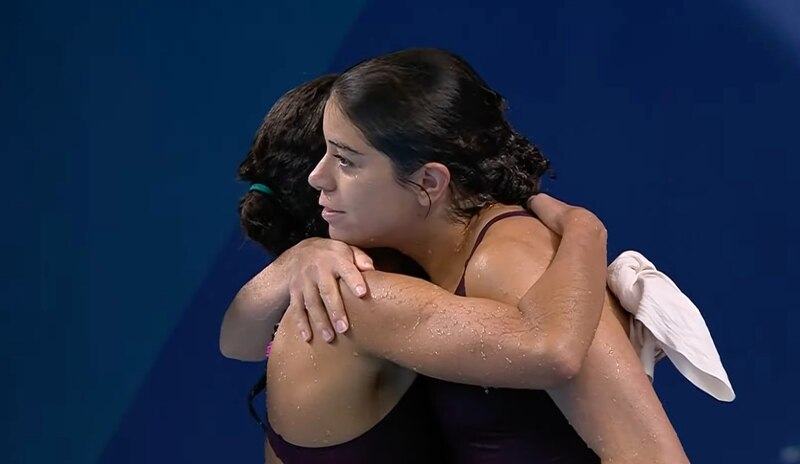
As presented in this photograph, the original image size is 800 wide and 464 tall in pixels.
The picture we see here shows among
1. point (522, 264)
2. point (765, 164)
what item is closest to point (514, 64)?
point (765, 164)

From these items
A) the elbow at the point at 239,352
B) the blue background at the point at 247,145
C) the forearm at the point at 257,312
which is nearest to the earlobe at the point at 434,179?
the forearm at the point at 257,312

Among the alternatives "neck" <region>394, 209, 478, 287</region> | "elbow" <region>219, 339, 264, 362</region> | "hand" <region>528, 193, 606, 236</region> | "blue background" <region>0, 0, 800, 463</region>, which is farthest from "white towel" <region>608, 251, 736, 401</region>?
"blue background" <region>0, 0, 800, 463</region>

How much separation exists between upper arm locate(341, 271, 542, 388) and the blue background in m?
1.12

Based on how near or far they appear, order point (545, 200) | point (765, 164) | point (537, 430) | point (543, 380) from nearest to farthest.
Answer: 1. point (543, 380)
2. point (537, 430)
3. point (545, 200)
4. point (765, 164)

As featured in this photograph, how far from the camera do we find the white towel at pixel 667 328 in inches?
52.4

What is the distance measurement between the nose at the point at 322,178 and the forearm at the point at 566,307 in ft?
0.92

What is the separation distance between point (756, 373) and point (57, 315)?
1.44 metres

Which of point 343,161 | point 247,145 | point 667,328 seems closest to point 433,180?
point 343,161

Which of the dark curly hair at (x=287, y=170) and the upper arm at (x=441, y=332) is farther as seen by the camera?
the dark curly hair at (x=287, y=170)

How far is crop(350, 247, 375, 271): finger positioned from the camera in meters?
1.33

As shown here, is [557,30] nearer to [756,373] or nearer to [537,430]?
[756,373]

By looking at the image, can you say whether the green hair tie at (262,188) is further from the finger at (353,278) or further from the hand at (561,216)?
the hand at (561,216)

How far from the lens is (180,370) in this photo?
7.91 ft

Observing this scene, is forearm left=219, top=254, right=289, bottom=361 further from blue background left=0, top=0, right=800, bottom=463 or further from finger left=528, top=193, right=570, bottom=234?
blue background left=0, top=0, right=800, bottom=463
